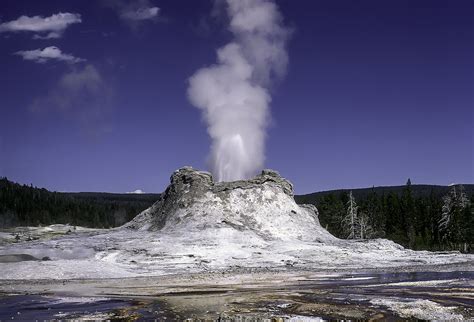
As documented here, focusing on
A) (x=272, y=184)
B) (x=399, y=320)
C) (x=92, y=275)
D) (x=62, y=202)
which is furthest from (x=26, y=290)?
(x=62, y=202)

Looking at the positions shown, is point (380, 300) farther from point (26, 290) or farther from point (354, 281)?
point (26, 290)

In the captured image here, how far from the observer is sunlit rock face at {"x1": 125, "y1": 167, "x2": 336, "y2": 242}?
40.0 m

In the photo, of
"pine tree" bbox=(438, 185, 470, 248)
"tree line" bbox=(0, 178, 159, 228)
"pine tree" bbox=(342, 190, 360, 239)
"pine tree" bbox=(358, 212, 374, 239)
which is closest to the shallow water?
"pine tree" bbox=(358, 212, 374, 239)

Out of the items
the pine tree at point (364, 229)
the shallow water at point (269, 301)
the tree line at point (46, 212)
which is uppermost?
the tree line at point (46, 212)

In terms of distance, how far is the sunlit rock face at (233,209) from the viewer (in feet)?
131

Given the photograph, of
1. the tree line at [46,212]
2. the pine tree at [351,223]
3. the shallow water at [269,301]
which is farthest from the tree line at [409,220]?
the tree line at [46,212]

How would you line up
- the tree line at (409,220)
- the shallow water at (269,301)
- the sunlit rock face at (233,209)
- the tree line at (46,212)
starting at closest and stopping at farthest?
the shallow water at (269,301), the sunlit rock face at (233,209), the tree line at (409,220), the tree line at (46,212)

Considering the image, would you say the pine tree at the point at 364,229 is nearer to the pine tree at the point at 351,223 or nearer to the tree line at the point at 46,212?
the pine tree at the point at 351,223

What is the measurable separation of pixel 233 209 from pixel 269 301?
2585 cm

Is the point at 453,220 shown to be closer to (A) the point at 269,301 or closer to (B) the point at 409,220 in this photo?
(B) the point at 409,220

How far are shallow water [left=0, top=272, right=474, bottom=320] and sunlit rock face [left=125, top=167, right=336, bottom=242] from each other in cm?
1768

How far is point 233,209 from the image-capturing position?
41.9 meters

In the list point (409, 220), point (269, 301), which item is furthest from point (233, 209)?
point (409, 220)

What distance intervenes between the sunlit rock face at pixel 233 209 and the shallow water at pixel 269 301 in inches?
696
